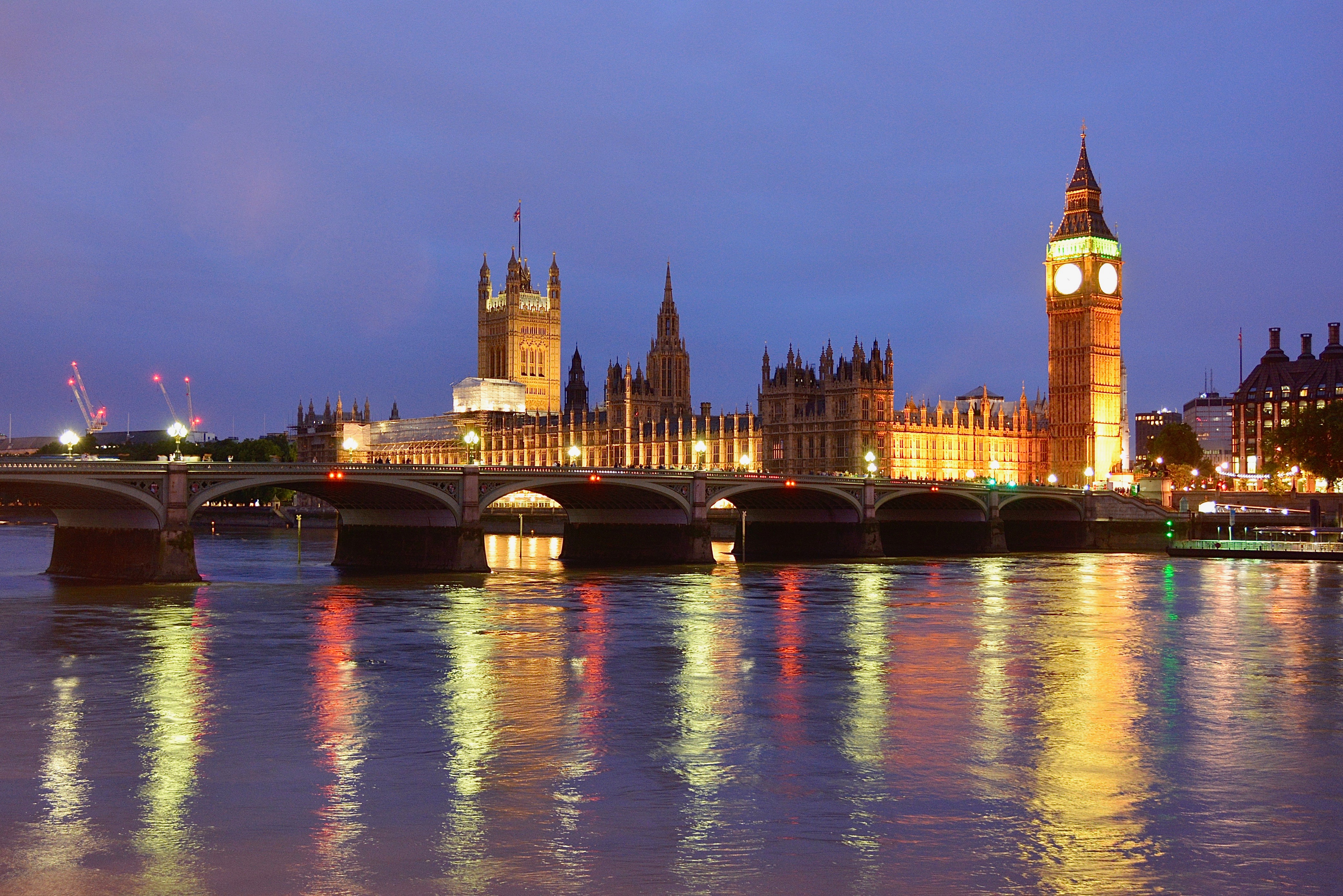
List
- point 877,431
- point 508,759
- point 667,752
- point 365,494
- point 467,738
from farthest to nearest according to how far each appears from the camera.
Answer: point 877,431, point 365,494, point 467,738, point 667,752, point 508,759

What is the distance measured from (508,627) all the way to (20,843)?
2902cm

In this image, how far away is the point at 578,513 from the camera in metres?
94.6

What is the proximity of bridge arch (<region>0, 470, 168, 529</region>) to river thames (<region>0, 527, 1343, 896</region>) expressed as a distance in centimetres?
838

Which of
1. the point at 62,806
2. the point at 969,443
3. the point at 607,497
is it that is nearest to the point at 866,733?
the point at 62,806

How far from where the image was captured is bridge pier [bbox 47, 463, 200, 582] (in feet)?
205

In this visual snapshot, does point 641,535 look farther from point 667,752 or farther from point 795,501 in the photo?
point 667,752

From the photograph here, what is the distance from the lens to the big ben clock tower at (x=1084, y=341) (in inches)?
5960

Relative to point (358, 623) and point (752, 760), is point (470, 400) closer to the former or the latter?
point (358, 623)

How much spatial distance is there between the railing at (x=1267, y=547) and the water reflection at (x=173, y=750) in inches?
2716

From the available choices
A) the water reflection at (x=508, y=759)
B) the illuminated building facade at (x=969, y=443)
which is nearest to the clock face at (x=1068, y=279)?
the illuminated building facade at (x=969, y=443)

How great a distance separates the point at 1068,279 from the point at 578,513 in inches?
3271

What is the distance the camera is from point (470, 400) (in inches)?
7840

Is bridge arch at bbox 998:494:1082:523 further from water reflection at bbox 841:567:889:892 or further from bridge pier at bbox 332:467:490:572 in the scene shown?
water reflection at bbox 841:567:889:892

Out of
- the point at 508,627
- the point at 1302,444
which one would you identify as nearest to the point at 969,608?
the point at 508,627
